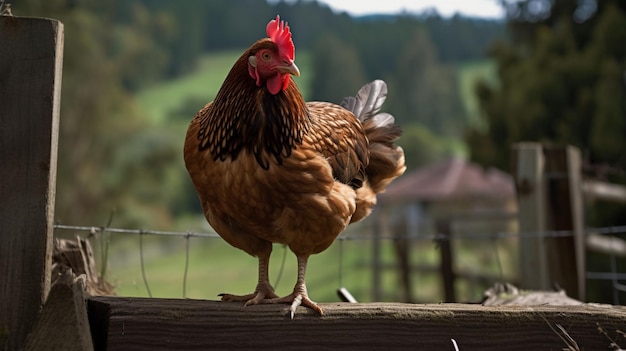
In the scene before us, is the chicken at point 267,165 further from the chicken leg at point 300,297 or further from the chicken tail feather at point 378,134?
the chicken tail feather at point 378,134

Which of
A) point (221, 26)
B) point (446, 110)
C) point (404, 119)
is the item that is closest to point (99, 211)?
point (404, 119)

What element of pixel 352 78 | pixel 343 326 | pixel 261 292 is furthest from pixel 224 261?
pixel 343 326

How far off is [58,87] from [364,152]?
54.1 inches

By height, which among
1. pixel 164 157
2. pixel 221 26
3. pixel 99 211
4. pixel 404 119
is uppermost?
pixel 221 26

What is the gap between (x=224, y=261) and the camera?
34125 millimetres

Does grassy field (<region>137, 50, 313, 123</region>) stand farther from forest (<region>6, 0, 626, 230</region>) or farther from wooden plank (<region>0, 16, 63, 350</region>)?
wooden plank (<region>0, 16, 63, 350</region>)

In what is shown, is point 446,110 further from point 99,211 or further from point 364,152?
point 364,152

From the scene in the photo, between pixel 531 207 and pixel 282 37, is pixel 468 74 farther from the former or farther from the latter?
pixel 282 37

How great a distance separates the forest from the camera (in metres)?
10.0

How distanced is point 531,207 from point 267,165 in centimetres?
269

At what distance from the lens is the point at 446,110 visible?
43938mm

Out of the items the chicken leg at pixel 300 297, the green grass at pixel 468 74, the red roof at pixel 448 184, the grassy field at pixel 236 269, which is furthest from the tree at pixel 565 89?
the green grass at pixel 468 74

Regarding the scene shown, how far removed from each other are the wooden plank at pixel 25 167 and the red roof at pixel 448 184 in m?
25.1

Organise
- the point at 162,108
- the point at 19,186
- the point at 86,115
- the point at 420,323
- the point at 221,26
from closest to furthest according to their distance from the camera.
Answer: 1. the point at 19,186
2. the point at 420,323
3. the point at 86,115
4. the point at 162,108
5. the point at 221,26
